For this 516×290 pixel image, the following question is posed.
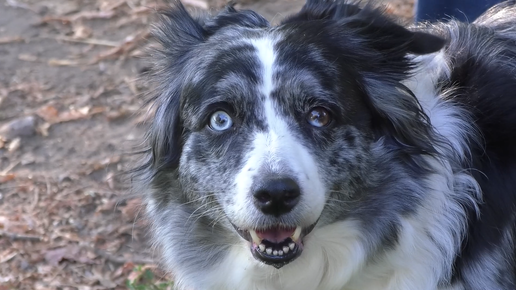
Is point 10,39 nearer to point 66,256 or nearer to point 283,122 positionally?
point 66,256

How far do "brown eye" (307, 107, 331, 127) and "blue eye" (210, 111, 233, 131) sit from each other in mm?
351

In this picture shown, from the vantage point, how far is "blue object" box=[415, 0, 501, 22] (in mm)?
5105

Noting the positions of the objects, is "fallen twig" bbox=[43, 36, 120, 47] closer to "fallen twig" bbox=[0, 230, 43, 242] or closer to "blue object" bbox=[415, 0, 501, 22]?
"fallen twig" bbox=[0, 230, 43, 242]

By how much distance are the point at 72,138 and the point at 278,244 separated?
3.27 metres

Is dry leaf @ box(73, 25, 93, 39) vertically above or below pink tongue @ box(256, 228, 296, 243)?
below

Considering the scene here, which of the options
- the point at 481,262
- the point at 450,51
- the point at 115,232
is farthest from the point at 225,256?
the point at 115,232

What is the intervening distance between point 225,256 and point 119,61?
3.88 m

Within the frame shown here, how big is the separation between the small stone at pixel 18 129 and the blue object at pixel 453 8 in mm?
3132

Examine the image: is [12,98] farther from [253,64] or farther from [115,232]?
[253,64]

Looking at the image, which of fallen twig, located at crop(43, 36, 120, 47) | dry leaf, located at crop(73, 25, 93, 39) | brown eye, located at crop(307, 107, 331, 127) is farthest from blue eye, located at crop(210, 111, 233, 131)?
dry leaf, located at crop(73, 25, 93, 39)

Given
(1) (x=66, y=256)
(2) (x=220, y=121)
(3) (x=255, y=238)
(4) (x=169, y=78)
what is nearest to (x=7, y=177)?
(1) (x=66, y=256)

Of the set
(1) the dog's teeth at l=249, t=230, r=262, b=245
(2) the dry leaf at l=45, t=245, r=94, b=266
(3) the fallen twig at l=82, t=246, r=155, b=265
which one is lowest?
(2) the dry leaf at l=45, t=245, r=94, b=266

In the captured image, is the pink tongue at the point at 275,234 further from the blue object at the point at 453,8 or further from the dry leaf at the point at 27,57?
the dry leaf at the point at 27,57

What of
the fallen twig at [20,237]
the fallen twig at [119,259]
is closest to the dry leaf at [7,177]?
the fallen twig at [20,237]
